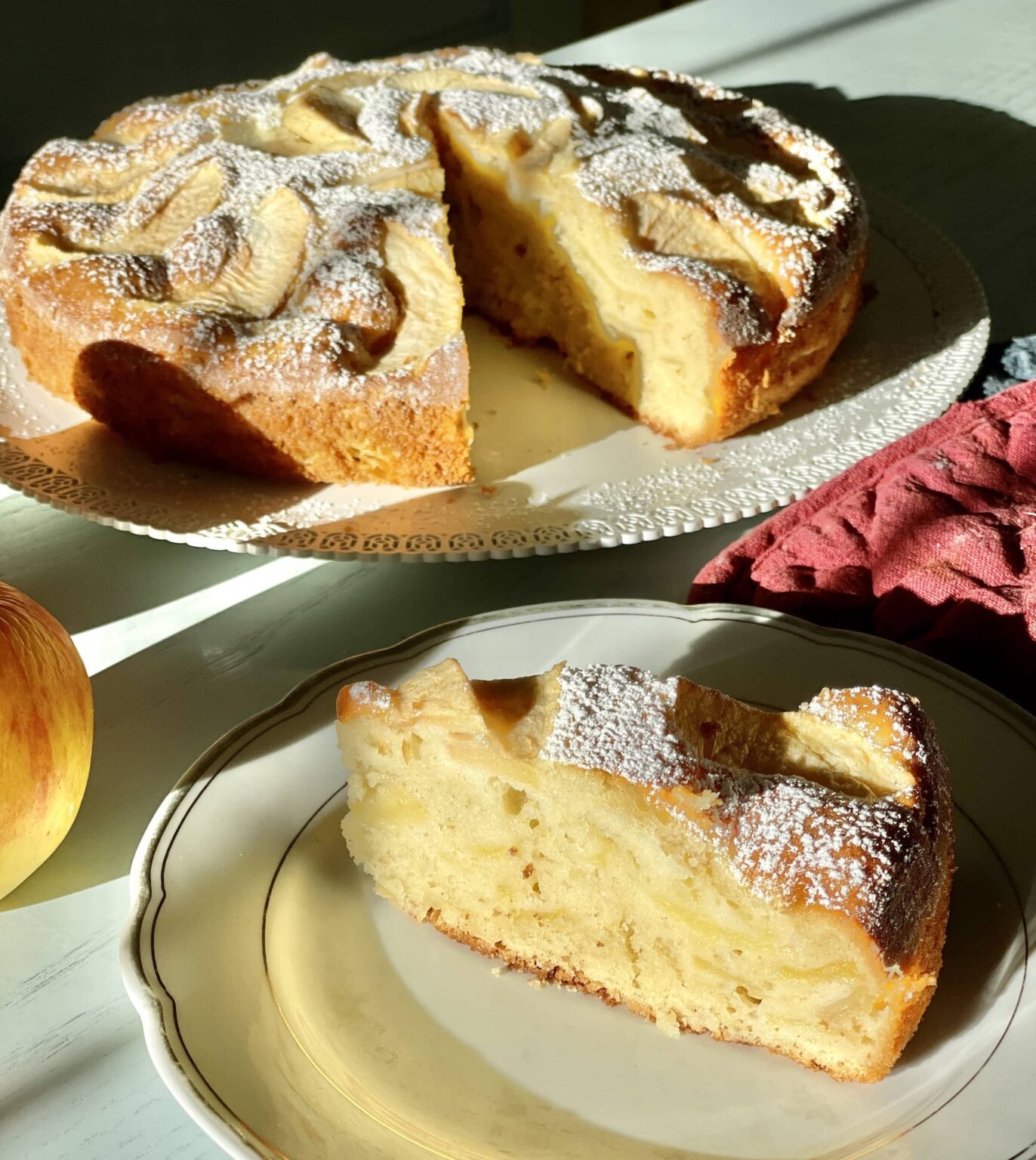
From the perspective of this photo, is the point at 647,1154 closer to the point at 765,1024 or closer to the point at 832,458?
the point at 765,1024

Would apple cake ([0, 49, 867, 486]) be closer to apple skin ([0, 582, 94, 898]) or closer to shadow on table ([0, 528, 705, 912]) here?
shadow on table ([0, 528, 705, 912])

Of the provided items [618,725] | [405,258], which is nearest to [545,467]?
[405,258]

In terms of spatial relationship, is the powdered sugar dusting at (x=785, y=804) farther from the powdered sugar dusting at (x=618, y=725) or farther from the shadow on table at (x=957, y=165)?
the shadow on table at (x=957, y=165)

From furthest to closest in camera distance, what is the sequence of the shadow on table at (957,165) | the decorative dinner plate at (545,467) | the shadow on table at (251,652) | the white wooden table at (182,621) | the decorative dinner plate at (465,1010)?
the shadow on table at (957,165)
the decorative dinner plate at (545,467)
the shadow on table at (251,652)
the white wooden table at (182,621)
the decorative dinner plate at (465,1010)

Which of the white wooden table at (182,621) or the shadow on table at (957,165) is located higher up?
the shadow on table at (957,165)

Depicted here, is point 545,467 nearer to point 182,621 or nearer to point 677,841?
point 182,621

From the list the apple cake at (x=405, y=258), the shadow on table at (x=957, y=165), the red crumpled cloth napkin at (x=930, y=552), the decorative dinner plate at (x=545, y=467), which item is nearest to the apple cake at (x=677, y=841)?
the red crumpled cloth napkin at (x=930, y=552)
